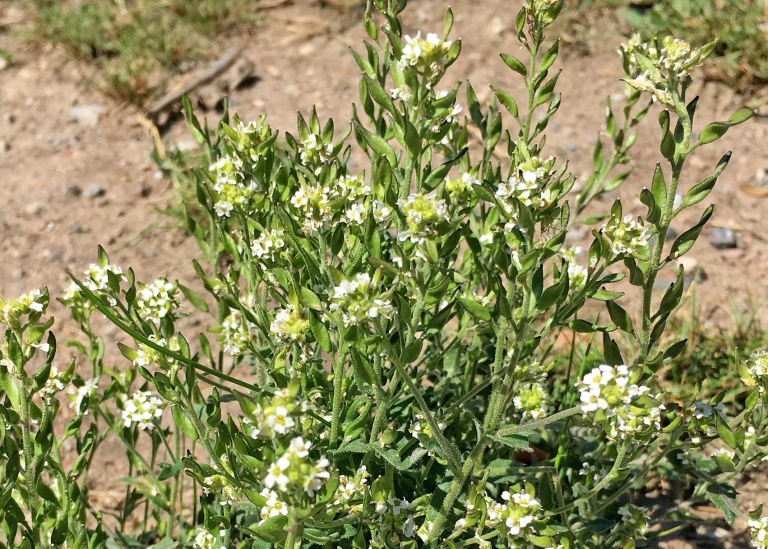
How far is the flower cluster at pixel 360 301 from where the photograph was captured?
132 centimetres

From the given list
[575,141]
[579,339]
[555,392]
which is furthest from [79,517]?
[575,141]

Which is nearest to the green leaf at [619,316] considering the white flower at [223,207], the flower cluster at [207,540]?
the white flower at [223,207]

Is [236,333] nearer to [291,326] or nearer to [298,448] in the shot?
[291,326]

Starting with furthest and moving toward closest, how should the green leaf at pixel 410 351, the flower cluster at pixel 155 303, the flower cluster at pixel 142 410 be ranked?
the flower cluster at pixel 142 410, the flower cluster at pixel 155 303, the green leaf at pixel 410 351

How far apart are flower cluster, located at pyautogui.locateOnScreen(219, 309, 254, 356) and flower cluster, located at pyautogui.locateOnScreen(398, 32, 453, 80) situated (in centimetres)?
79

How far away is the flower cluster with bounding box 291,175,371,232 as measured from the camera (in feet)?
5.24

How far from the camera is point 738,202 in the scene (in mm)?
3781

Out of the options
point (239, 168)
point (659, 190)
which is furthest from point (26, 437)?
point (659, 190)

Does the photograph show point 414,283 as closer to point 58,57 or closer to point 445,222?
point 445,222

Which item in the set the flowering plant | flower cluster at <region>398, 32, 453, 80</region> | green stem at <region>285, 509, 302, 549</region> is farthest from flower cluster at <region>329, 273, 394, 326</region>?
flower cluster at <region>398, 32, 453, 80</region>

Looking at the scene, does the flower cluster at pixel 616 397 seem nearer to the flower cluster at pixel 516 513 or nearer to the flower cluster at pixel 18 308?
the flower cluster at pixel 516 513

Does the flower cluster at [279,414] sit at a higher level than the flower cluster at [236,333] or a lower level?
lower

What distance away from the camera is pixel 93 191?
13.5 ft

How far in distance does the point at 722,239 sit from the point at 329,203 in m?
2.57
